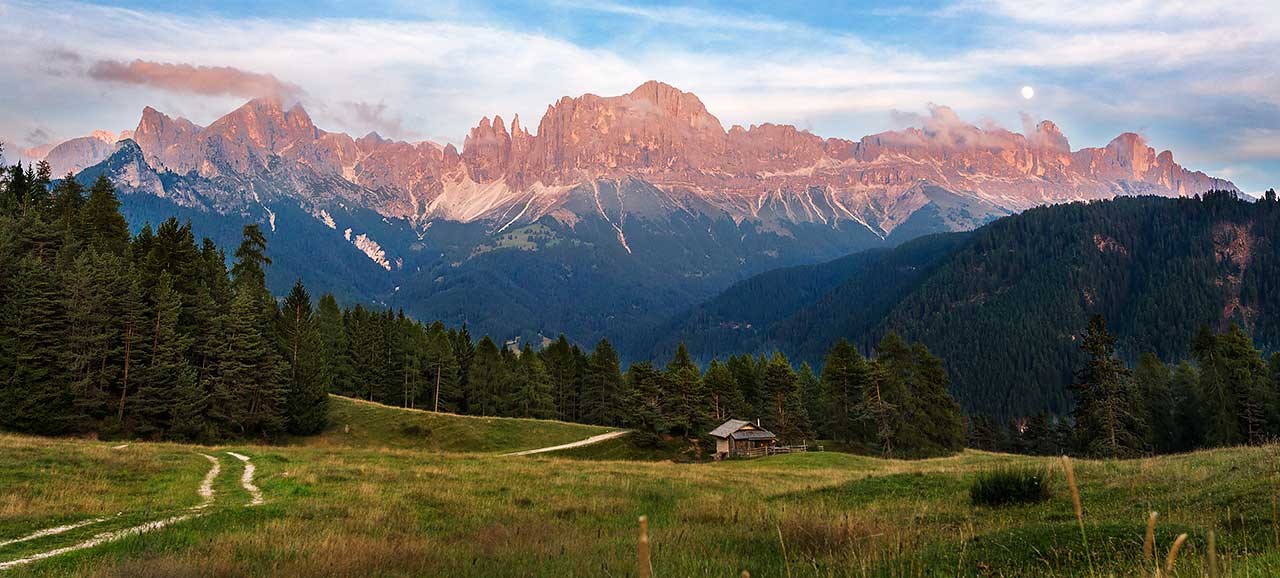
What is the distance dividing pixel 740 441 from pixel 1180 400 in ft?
162

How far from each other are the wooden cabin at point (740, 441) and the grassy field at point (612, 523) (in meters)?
44.6

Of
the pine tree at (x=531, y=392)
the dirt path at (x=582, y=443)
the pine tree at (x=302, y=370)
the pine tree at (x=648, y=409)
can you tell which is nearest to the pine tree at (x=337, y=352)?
the pine tree at (x=531, y=392)

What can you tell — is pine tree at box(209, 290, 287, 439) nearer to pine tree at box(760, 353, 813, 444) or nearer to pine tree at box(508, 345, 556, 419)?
pine tree at box(508, 345, 556, 419)

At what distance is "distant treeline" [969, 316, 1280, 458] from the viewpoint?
6069 centimetres

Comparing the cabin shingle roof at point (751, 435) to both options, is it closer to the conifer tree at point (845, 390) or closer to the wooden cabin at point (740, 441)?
the wooden cabin at point (740, 441)

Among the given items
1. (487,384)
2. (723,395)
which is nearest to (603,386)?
(487,384)

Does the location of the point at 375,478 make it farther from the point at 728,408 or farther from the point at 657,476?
the point at 728,408

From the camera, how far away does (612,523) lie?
18203mm

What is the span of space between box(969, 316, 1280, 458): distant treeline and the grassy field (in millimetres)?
44758

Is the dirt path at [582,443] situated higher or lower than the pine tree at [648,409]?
lower

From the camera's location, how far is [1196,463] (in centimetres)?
2092

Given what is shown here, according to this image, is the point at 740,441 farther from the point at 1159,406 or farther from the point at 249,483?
the point at 249,483

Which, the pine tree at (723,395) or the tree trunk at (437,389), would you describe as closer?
the pine tree at (723,395)

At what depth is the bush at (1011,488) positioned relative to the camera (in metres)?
16.7
